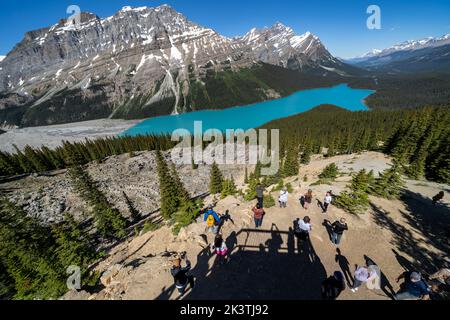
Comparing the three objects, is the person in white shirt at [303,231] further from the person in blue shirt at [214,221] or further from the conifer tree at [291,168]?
the conifer tree at [291,168]

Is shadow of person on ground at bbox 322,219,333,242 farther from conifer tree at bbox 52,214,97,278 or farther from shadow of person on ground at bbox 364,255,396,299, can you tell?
conifer tree at bbox 52,214,97,278

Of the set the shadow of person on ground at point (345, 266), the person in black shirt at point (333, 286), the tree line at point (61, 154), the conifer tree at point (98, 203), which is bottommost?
the tree line at point (61, 154)

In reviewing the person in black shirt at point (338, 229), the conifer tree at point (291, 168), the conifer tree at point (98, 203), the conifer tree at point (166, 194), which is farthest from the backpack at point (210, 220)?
the conifer tree at point (291, 168)

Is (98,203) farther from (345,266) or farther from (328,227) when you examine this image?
(345,266)

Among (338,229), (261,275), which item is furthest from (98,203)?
(338,229)

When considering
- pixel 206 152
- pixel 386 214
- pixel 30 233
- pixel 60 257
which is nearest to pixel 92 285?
pixel 60 257

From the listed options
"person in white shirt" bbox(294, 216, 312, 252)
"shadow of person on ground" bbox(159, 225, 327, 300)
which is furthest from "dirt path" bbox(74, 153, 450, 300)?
"person in white shirt" bbox(294, 216, 312, 252)
